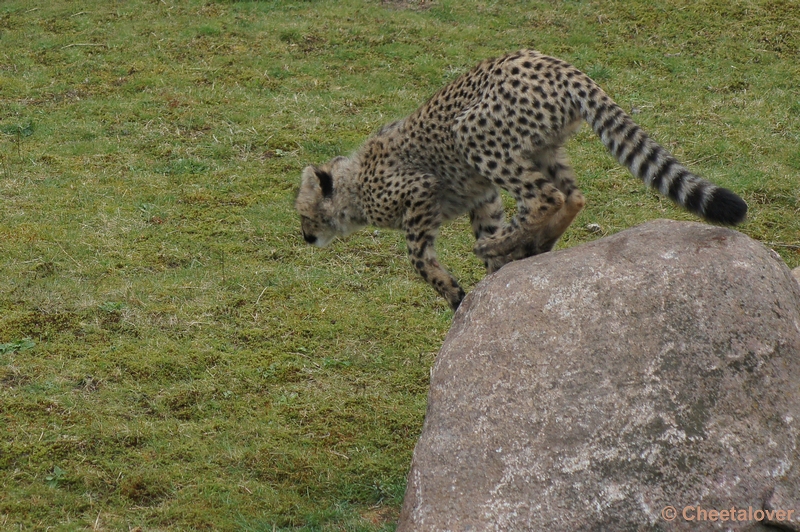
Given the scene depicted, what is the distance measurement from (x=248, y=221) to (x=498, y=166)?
3.74 meters

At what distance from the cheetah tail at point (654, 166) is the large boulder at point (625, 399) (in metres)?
0.18

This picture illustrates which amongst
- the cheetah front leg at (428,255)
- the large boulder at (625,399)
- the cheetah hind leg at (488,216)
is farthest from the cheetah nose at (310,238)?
the large boulder at (625,399)

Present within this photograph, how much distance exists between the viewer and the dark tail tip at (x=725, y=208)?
14.9 feet

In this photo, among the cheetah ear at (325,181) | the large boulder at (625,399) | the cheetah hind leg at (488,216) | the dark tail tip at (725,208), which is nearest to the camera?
the large boulder at (625,399)

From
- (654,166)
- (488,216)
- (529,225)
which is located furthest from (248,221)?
(654,166)

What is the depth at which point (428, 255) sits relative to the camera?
20.7ft

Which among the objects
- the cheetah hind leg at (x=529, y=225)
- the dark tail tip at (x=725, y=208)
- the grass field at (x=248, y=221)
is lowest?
the grass field at (x=248, y=221)

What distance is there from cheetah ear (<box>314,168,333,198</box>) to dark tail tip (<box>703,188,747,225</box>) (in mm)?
3174

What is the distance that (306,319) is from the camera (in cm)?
748

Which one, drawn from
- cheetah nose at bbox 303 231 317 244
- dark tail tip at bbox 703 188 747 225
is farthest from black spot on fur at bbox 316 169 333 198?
dark tail tip at bbox 703 188 747 225

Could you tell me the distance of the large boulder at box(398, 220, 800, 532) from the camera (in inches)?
146

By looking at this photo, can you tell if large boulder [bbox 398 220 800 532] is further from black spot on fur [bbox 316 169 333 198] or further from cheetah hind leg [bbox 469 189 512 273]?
black spot on fur [bbox 316 169 333 198]

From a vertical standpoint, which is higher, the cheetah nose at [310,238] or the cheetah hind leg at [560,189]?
the cheetah hind leg at [560,189]

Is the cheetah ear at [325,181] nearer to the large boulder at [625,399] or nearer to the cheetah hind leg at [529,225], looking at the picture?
the cheetah hind leg at [529,225]
